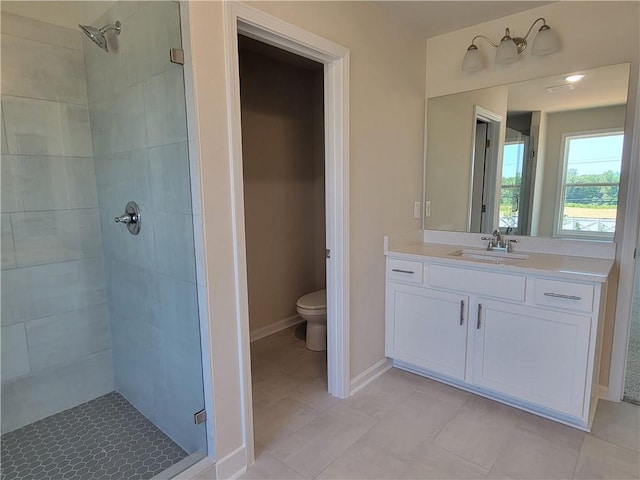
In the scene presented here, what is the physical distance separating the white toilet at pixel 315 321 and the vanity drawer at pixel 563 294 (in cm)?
144

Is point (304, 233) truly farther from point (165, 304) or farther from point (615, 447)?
point (615, 447)

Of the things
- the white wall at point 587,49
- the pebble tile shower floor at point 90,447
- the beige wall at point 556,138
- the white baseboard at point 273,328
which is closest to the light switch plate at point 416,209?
the beige wall at point 556,138

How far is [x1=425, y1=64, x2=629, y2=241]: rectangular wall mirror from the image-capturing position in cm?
217

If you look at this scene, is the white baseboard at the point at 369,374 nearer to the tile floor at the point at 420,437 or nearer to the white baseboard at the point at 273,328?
the tile floor at the point at 420,437

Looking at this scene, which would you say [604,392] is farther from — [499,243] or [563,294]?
[499,243]

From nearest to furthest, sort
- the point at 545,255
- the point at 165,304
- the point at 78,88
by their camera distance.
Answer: the point at 165,304
the point at 78,88
the point at 545,255

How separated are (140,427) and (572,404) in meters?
2.24

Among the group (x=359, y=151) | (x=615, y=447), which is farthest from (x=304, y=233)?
(x=615, y=447)

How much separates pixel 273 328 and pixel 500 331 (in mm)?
1932

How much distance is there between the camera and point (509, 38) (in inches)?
90.2

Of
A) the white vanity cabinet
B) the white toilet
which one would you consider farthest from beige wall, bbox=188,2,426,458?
the white toilet

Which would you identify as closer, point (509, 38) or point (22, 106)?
point (22, 106)

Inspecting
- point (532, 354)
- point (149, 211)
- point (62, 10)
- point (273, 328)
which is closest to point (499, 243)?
point (532, 354)

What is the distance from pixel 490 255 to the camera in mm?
2494
